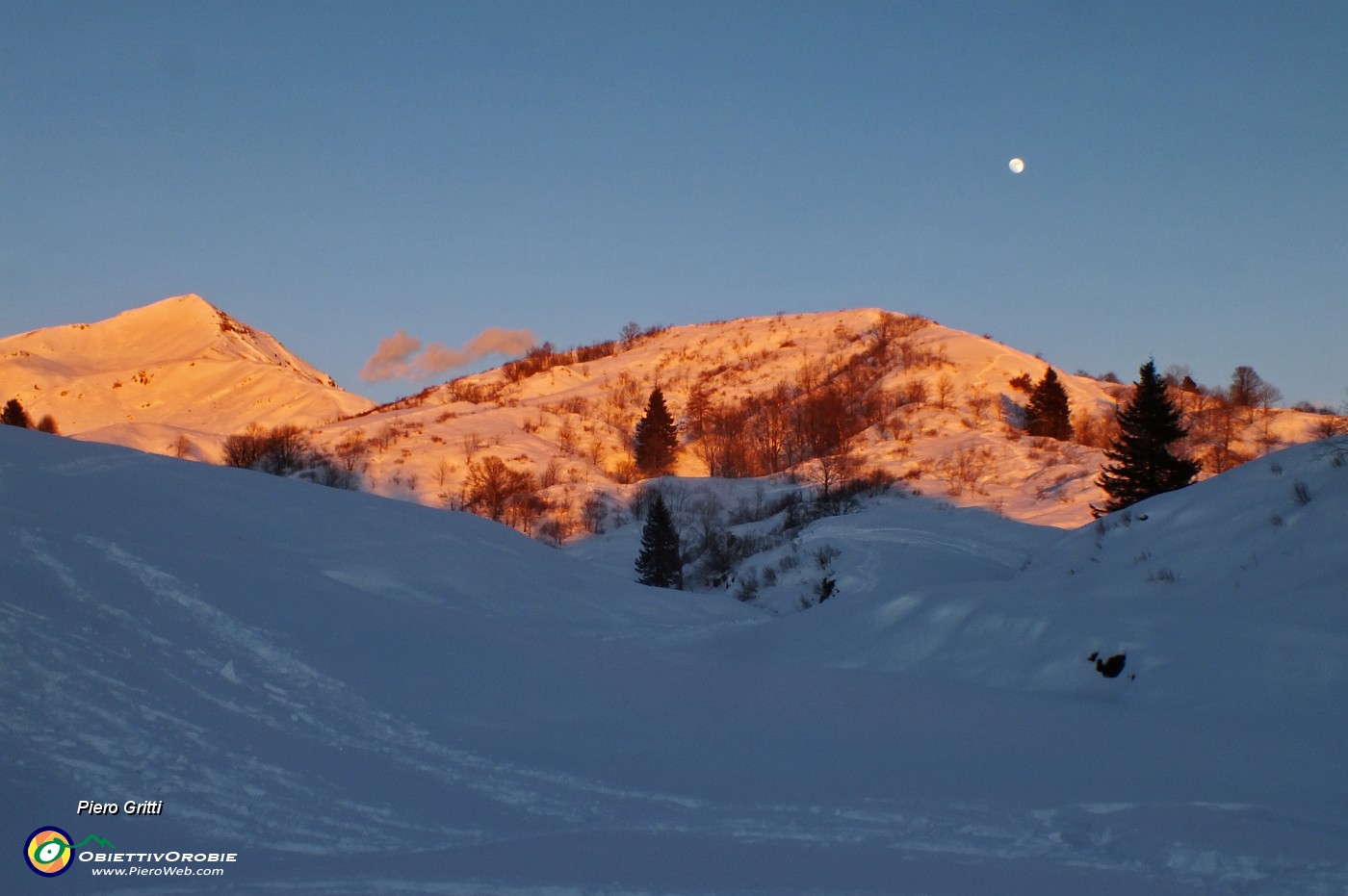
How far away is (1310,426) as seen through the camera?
55.7 metres

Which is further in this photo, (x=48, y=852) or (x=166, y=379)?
(x=166, y=379)

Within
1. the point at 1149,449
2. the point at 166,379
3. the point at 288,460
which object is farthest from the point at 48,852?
the point at 166,379

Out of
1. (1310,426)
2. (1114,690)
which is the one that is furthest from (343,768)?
(1310,426)

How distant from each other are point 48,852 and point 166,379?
113191 mm

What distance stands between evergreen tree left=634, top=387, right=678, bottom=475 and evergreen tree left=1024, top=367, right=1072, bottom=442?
94.2 ft

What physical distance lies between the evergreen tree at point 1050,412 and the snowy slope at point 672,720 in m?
51.9

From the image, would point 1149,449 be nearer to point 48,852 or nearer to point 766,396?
point 48,852

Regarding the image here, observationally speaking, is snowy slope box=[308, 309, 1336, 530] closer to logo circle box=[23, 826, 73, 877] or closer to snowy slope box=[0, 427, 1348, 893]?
snowy slope box=[0, 427, 1348, 893]

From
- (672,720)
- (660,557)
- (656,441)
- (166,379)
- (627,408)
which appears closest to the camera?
(672,720)

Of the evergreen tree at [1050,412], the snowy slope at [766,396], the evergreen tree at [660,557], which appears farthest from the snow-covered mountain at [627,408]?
the evergreen tree at [660,557]

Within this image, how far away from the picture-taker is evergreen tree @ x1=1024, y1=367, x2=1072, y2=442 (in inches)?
2469

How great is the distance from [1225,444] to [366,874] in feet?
205

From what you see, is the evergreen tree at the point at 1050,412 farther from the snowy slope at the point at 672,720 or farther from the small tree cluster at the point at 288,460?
the snowy slope at the point at 672,720

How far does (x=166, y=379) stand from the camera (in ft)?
334
